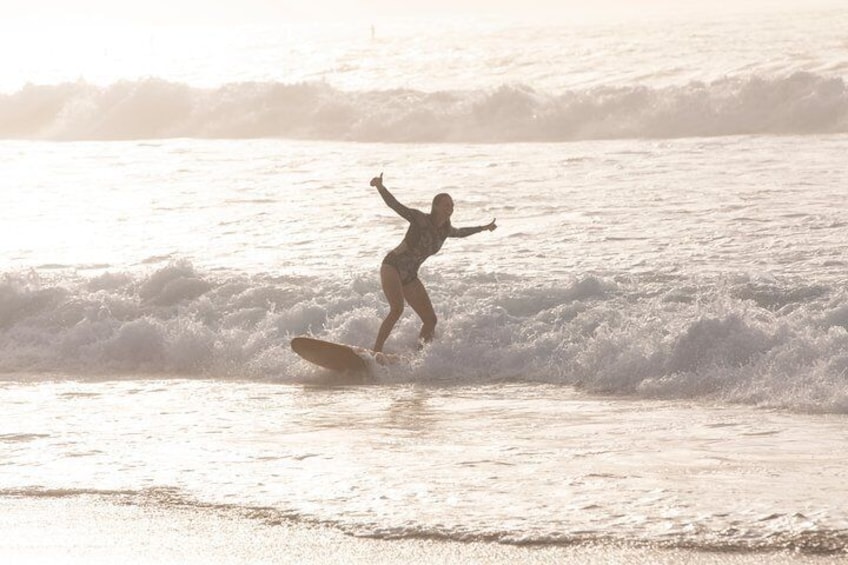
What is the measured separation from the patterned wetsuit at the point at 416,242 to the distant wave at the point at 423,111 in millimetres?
17055

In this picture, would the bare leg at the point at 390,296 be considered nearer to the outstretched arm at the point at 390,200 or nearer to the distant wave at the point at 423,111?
the outstretched arm at the point at 390,200

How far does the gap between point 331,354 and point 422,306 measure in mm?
1113

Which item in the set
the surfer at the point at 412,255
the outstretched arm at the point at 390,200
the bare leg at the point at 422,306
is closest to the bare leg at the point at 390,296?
the surfer at the point at 412,255

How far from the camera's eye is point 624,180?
22.9 metres

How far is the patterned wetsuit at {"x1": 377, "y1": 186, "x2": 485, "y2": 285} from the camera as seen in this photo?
1357 centimetres

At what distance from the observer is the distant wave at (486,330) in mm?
12531

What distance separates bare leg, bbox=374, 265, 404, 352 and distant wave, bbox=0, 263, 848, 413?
383 millimetres

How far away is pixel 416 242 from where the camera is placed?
13.6 meters

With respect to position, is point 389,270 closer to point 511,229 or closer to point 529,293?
point 529,293

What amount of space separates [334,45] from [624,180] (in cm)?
3557

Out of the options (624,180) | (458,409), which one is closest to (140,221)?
(624,180)

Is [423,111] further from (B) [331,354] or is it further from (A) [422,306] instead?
(B) [331,354]

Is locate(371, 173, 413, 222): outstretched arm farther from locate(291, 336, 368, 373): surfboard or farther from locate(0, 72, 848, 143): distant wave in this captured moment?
locate(0, 72, 848, 143): distant wave

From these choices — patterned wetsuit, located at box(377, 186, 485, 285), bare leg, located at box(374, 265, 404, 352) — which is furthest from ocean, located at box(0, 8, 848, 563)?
patterned wetsuit, located at box(377, 186, 485, 285)
